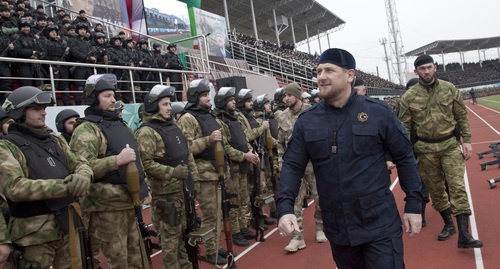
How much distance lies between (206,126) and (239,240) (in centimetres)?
176

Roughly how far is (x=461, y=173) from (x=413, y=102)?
0.97 m

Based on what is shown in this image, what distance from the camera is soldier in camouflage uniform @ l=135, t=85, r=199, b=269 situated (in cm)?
425

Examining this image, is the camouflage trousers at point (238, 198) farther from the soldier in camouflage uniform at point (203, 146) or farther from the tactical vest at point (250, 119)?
the tactical vest at point (250, 119)

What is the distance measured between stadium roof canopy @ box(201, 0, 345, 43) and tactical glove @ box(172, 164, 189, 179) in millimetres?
29238

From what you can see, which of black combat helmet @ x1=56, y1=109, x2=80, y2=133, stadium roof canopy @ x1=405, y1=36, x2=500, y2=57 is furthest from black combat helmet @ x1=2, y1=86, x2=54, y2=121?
stadium roof canopy @ x1=405, y1=36, x2=500, y2=57

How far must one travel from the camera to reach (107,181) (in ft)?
12.1

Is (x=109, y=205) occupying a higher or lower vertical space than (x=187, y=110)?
lower

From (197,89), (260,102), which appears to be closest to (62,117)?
(197,89)

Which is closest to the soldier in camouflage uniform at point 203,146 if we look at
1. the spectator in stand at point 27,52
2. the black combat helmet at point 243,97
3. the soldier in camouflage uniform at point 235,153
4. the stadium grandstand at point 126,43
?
the soldier in camouflage uniform at point 235,153

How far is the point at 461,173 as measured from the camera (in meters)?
4.70

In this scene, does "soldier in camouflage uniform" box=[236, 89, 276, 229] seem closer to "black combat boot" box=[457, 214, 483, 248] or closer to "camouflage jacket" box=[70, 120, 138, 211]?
"black combat boot" box=[457, 214, 483, 248]

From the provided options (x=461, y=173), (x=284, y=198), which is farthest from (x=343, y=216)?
(x=461, y=173)

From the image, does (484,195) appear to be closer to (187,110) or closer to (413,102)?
(413,102)

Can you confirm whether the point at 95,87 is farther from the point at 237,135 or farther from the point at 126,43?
the point at 126,43
